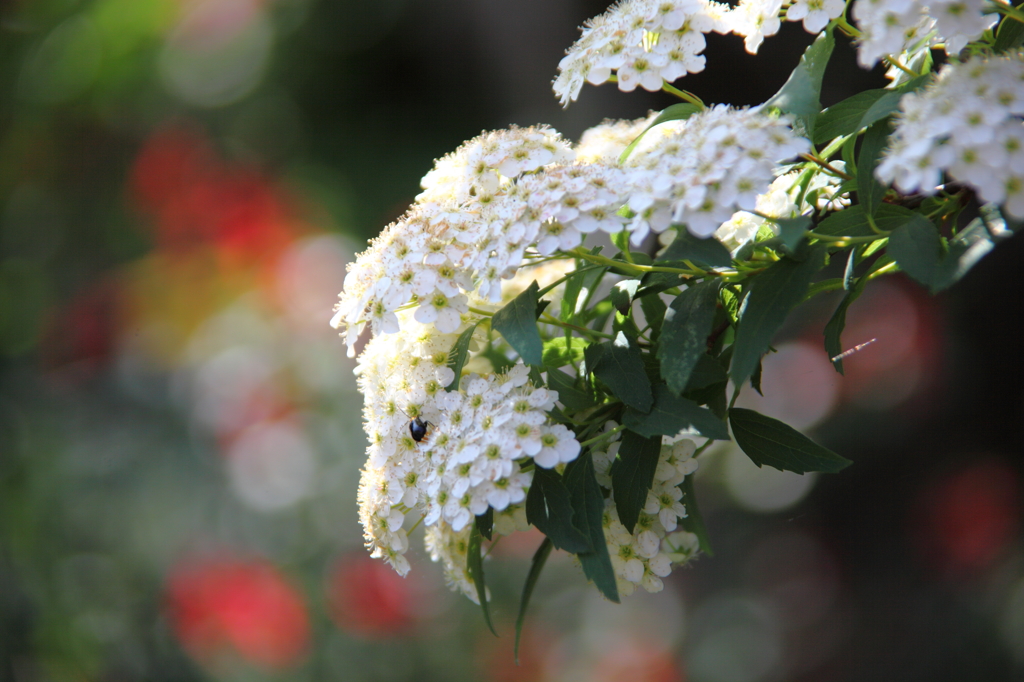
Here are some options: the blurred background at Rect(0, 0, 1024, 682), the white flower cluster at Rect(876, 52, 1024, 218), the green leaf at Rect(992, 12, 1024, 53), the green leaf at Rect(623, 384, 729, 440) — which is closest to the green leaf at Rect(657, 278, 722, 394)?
the green leaf at Rect(623, 384, 729, 440)

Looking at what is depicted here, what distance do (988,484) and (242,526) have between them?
1.69 meters

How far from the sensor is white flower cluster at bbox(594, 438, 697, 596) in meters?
0.55

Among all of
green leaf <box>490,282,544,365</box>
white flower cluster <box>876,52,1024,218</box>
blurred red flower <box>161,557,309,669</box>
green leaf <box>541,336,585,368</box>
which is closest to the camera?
white flower cluster <box>876,52,1024,218</box>

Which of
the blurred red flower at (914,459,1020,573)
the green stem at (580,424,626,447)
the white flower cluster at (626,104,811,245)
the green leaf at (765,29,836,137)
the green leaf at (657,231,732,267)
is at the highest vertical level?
the green leaf at (765,29,836,137)

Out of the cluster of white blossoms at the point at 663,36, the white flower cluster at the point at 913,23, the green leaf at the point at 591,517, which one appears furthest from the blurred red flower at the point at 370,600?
the white flower cluster at the point at 913,23

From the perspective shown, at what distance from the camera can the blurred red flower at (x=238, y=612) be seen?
5.28 ft

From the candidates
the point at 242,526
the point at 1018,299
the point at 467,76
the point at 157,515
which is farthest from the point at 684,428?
the point at 467,76

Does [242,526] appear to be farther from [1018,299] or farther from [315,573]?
[1018,299]

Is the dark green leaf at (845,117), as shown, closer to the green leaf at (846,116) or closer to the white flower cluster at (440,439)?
the green leaf at (846,116)

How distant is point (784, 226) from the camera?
0.41 meters

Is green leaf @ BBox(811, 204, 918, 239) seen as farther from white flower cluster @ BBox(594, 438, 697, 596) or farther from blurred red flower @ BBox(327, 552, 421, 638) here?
blurred red flower @ BBox(327, 552, 421, 638)

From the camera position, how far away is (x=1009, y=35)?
48 cm

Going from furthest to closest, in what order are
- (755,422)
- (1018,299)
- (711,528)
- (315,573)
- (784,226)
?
(711,528)
(315,573)
(1018,299)
(755,422)
(784,226)

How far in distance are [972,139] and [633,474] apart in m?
0.29
